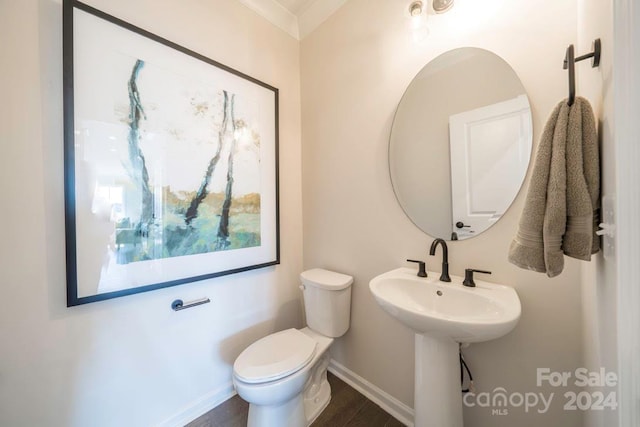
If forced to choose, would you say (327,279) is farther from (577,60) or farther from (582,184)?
Result: (577,60)

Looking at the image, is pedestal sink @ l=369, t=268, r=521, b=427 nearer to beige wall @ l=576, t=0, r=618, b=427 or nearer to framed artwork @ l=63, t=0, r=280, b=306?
beige wall @ l=576, t=0, r=618, b=427

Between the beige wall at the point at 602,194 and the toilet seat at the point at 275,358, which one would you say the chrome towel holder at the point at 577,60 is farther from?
the toilet seat at the point at 275,358

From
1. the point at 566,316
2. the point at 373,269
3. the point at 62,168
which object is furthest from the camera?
the point at 373,269

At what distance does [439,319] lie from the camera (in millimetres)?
733

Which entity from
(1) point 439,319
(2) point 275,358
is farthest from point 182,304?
(1) point 439,319

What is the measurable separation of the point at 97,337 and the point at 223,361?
672 mm

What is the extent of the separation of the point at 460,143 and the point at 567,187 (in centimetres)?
56

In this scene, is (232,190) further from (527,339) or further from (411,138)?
(527,339)

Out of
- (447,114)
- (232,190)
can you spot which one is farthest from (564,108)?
(232,190)

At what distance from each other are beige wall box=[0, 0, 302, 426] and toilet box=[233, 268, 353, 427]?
36 cm

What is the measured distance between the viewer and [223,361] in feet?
4.56

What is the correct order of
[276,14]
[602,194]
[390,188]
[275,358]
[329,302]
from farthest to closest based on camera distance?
[276,14], [329,302], [390,188], [275,358], [602,194]

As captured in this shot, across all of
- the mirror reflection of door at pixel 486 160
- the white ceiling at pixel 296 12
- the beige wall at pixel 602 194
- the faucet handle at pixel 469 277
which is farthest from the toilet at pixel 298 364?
the white ceiling at pixel 296 12

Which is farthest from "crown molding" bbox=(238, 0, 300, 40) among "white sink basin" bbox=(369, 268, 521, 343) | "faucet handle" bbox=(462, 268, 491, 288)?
"faucet handle" bbox=(462, 268, 491, 288)
